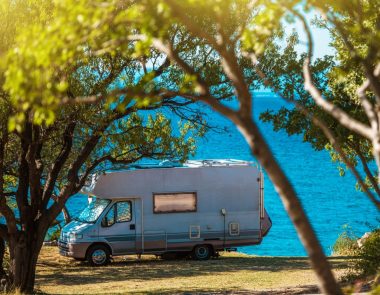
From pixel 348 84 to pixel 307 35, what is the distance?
708 cm

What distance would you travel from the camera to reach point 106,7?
5.75 m

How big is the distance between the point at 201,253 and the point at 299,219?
705 inches

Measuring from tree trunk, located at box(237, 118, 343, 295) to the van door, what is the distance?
17298 mm

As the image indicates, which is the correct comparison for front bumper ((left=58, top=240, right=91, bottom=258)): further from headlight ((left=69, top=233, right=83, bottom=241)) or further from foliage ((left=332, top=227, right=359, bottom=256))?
foliage ((left=332, top=227, right=359, bottom=256))

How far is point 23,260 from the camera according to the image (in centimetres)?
1508

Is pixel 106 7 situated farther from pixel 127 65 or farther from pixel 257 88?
pixel 257 88

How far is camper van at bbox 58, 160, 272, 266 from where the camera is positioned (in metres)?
22.3

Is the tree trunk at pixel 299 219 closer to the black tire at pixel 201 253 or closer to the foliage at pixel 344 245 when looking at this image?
the foliage at pixel 344 245

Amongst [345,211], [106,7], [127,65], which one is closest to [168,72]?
[127,65]

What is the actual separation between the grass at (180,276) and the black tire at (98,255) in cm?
26

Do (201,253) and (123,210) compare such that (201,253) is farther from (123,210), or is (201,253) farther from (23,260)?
(23,260)

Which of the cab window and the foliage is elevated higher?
the cab window

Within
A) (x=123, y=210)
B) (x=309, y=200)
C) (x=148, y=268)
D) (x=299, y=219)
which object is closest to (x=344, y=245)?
(x=148, y=268)

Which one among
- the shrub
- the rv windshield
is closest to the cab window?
the rv windshield
